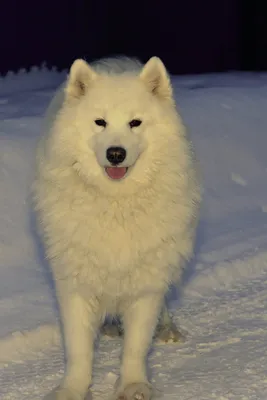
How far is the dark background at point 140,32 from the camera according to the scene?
10.6 m

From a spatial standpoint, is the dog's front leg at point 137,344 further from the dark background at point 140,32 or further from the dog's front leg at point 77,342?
the dark background at point 140,32

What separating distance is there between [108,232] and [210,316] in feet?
4.10

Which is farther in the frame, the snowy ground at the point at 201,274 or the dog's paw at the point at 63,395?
the snowy ground at the point at 201,274

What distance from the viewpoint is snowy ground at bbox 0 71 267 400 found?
184 inches

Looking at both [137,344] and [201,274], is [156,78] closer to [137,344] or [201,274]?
[137,344]

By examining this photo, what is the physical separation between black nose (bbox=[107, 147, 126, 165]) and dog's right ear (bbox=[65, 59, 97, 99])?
38 centimetres

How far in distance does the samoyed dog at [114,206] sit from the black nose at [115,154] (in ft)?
0.21

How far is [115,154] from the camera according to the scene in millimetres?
4316

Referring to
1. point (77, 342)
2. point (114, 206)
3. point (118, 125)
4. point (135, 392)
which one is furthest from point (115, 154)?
point (135, 392)

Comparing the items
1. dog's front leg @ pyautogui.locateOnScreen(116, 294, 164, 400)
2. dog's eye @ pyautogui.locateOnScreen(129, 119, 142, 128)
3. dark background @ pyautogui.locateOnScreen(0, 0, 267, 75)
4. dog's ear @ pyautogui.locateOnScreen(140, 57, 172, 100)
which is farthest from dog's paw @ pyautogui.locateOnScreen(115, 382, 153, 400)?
dark background @ pyautogui.locateOnScreen(0, 0, 267, 75)

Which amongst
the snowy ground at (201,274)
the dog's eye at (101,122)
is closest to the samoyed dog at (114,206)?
the dog's eye at (101,122)

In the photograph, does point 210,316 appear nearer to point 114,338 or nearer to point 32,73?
point 114,338

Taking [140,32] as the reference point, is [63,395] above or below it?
above

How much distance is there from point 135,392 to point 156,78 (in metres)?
1.49
